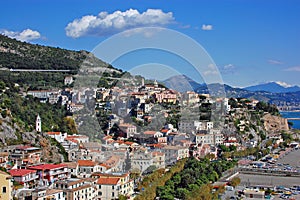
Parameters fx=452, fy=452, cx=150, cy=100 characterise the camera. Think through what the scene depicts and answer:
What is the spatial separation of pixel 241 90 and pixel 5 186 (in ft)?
138

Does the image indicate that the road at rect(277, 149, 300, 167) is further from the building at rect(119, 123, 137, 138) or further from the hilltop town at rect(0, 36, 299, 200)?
the building at rect(119, 123, 137, 138)

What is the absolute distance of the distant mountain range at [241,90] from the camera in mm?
11631

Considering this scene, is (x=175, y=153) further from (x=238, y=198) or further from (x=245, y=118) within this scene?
(x=245, y=118)

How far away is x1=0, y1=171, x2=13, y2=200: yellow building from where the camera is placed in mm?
4766

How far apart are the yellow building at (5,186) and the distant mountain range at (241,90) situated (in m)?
6.27

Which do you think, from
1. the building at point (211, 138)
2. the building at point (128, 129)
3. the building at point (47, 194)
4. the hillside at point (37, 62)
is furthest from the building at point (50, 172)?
the hillside at point (37, 62)

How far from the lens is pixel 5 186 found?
4.82m

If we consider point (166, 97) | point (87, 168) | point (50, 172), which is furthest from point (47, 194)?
point (166, 97)

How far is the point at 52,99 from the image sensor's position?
16688 millimetres

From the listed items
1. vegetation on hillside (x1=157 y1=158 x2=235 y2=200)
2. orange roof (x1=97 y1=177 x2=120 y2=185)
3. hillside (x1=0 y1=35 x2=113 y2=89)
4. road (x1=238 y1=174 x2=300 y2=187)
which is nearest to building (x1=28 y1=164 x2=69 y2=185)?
orange roof (x1=97 y1=177 x2=120 y2=185)

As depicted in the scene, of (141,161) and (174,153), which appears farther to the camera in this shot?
(174,153)

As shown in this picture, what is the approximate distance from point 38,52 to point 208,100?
31.8ft

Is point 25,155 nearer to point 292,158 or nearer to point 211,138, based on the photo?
point 211,138

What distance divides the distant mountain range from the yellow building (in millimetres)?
6273
